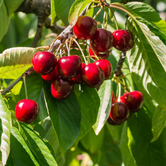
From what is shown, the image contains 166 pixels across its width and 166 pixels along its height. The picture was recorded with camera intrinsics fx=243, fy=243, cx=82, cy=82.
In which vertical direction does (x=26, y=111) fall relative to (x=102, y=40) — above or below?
below

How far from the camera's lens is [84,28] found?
0.84 metres

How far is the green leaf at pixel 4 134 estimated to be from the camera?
2.04ft

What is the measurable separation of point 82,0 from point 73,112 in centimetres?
40

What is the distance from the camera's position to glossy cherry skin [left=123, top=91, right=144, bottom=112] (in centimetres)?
115

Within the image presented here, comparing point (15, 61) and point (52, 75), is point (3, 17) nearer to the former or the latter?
point (15, 61)

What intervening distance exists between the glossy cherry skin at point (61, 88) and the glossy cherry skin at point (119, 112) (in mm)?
359

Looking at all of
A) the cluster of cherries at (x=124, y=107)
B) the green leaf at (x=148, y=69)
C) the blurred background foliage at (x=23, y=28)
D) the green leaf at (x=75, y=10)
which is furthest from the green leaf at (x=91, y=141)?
the green leaf at (x=75, y=10)

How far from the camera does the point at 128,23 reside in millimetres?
1066

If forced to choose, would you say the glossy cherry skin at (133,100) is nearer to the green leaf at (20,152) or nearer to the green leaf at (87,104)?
the green leaf at (87,104)

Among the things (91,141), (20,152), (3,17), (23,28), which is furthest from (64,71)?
(23,28)

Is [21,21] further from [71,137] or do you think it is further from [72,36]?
[71,137]

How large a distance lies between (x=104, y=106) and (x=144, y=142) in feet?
1.20

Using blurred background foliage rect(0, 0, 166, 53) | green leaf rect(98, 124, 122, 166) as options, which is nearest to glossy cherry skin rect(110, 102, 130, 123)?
blurred background foliage rect(0, 0, 166, 53)

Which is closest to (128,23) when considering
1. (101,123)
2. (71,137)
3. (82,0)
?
(82,0)
